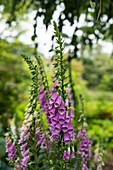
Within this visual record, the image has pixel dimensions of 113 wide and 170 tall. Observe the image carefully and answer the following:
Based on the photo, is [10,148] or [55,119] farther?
[10,148]

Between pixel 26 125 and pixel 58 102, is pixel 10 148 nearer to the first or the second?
pixel 26 125

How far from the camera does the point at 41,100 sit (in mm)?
679

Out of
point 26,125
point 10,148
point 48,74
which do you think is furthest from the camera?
point 48,74

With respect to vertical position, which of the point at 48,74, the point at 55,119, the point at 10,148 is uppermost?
the point at 48,74

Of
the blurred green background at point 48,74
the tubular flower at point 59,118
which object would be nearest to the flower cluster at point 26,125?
the tubular flower at point 59,118

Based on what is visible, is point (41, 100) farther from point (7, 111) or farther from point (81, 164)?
point (7, 111)

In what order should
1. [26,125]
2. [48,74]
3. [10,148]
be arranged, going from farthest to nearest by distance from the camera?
[48,74]
[10,148]
[26,125]

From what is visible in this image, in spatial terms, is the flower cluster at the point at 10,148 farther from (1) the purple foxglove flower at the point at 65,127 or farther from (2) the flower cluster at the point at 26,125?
(1) the purple foxglove flower at the point at 65,127

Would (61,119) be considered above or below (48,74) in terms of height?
below

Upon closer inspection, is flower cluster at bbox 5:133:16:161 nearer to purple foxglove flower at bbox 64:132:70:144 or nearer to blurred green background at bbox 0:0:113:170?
blurred green background at bbox 0:0:113:170

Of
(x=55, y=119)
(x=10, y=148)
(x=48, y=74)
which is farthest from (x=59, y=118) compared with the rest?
(x=48, y=74)

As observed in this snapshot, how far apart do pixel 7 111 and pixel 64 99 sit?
2.75 metres

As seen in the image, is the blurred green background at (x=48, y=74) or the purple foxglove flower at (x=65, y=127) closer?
the purple foxglove flower at (x=65, y=127)

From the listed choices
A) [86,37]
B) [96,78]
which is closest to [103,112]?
[86,37]
